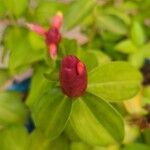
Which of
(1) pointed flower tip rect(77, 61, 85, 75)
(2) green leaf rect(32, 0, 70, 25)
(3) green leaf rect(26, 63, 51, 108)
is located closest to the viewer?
(1) pointed flower tip rect(77, 61, 85, 75)

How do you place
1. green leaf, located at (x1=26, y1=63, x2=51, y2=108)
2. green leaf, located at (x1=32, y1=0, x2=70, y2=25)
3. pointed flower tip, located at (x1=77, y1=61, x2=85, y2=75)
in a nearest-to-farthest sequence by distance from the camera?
pointed flower tip, located at (x1=77, y1=61, x2=85, y2=75)
green leaf, located at (x1=26, y1=63, x2=51, y2=108)
green leaf, located at (x1=32, y1=0, x2=70, y2=25)

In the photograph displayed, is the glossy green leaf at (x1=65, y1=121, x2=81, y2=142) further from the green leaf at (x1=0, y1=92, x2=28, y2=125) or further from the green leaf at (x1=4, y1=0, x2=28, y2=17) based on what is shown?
the green leaf at (x1=4, y1=0, x2=28, y2=17)

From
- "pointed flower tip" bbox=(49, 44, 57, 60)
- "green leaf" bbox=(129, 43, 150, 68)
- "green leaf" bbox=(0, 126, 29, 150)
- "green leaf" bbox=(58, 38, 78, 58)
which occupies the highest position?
"pointed flower tip" bbox=(49, 44, 57, 60)

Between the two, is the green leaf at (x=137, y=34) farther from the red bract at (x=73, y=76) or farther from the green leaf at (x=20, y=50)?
the red bract at (x=73, y=76)

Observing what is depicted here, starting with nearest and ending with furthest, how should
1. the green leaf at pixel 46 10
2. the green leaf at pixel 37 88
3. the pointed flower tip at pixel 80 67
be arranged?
the pointed flower tip at pixel 80 67 < the green leaf at pixel 37 88 < the green leaf at pixel 46 10

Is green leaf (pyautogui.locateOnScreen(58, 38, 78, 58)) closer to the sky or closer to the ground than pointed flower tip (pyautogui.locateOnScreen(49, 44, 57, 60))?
closer to the ground

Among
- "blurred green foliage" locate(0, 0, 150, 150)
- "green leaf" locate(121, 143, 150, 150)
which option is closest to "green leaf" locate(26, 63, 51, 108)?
"blurred green foliage" locate(0, 0, 150, 150)

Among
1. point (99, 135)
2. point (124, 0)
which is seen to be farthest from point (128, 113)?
point (124, 0)

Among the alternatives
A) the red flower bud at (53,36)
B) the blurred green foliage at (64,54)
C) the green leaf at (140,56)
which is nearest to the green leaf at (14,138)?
the blurred green foliage at (64,54)
